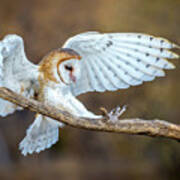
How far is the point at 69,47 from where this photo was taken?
1.87m

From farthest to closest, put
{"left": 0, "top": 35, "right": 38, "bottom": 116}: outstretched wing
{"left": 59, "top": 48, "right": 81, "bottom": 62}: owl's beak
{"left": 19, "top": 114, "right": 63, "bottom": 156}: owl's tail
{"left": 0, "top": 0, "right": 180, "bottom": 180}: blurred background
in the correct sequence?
{"left": 0, "top": 0, "right": 180, "bottom": 180}: blurred background, {"left": 19, "top": 114, "right": 63, "bottom": 156}: owl's tail, {"left": 59, "top": 48, "right": 81, "bottom": 62}: owl's beak, {"left": 0, "top": 35, "right": 38, "bottom": 116}: outstretched wing

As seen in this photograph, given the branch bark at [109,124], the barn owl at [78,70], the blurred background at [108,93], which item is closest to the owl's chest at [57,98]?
the barn owl at [78,70]

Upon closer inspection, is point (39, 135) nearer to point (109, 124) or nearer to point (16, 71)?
point (16, 71)

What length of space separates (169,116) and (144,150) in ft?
1.84

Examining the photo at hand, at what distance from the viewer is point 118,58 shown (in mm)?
1918

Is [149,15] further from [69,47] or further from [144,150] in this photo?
[69,47]

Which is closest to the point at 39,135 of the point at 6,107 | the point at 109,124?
the point at 6,107

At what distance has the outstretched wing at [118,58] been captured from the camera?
5.98ft

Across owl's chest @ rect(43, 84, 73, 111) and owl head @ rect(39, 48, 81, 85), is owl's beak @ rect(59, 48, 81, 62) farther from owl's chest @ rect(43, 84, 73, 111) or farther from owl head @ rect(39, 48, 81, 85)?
owl's chest @ rect(43, 84, 73, 111)

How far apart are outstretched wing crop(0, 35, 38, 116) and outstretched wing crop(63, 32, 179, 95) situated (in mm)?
219

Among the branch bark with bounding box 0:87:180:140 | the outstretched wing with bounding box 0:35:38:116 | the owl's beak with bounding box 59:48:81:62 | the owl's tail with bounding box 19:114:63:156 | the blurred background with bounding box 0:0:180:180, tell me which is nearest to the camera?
the branch bark with bounding box 0:87:180:140

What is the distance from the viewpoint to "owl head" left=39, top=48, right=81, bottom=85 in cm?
175

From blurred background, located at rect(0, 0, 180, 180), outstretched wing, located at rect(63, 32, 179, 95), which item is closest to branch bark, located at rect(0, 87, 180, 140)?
outstretched wing, located at rect(63, 32, 179, 95)

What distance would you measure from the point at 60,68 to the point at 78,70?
3.2 inches
